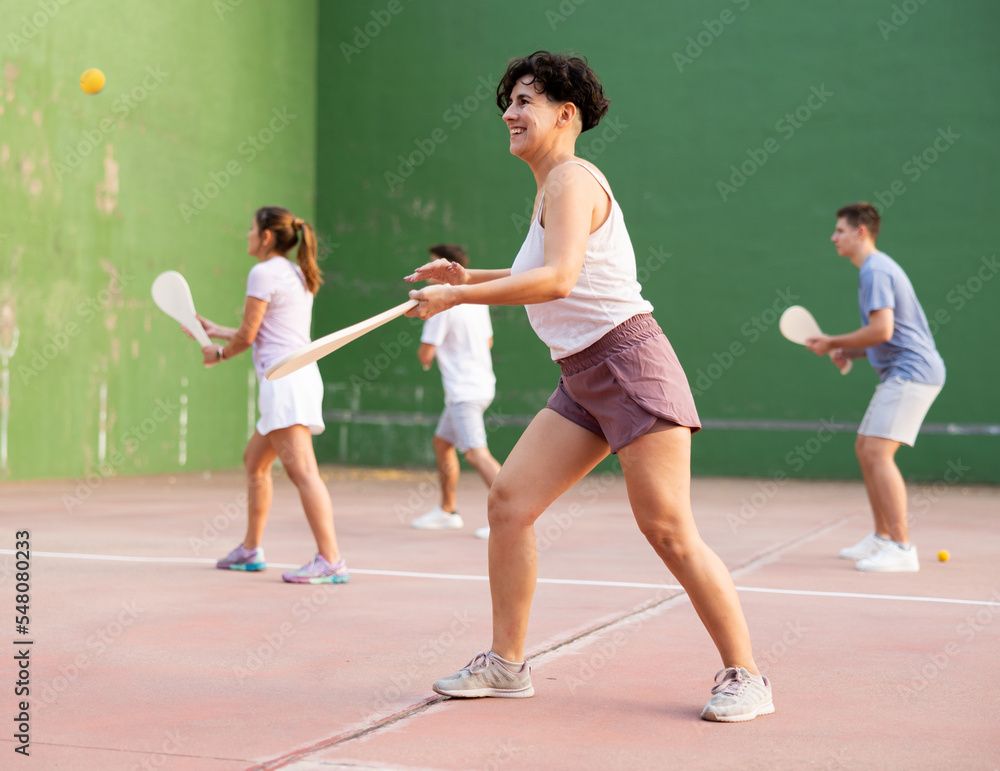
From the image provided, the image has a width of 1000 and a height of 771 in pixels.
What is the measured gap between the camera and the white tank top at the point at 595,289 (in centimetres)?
313

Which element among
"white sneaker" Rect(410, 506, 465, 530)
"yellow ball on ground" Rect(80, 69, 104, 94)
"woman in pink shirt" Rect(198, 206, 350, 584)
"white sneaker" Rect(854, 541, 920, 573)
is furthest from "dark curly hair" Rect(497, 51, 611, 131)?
"yellow ball on ground" Rect(80, 69, 104, 94)

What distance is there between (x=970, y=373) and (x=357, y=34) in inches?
297

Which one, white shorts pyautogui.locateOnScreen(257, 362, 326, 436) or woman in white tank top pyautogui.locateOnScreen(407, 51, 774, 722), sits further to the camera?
white shorts pyautogui.locateOnScreen(257, 362, 326, 436)

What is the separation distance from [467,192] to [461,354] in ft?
19.5

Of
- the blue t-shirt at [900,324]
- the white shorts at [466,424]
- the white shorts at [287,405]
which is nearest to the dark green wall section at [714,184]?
the white shorts at [466,424]

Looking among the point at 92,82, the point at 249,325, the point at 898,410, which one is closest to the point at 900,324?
the point at 898,410

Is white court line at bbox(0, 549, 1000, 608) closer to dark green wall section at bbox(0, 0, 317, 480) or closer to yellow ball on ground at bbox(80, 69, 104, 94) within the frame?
dark green wall section at bbox(0, 0, 317, 480)

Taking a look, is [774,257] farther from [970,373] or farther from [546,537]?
[546,537]

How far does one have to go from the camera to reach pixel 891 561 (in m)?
5.88

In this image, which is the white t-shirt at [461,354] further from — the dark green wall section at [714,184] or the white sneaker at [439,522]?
the dark green wall section at [714,184]

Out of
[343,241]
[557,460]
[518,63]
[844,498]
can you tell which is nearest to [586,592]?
[557,460]

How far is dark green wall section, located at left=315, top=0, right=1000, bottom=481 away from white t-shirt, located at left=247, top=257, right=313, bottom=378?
7.64 metres

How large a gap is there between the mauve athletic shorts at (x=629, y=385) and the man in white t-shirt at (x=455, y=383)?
4.37 m

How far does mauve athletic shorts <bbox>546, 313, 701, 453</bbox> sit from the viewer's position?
305 cm
